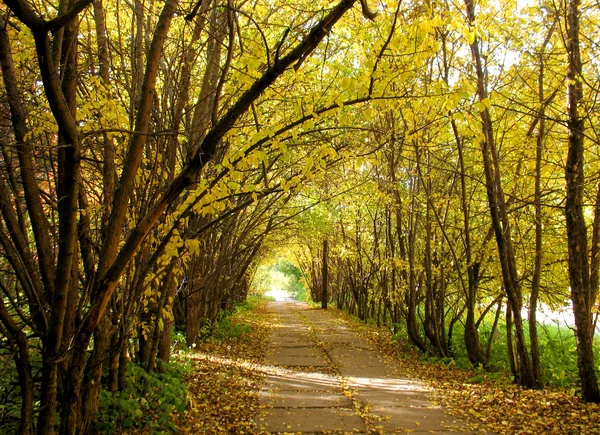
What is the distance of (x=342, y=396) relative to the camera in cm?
608

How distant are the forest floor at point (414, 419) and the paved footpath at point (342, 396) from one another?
→ 0.11ft

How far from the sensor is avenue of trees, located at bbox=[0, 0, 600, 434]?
8.39ft

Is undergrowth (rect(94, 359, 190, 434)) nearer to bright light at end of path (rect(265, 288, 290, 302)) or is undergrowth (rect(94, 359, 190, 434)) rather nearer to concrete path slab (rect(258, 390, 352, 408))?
concrete path slab (rect(258, 390, 352, 408))

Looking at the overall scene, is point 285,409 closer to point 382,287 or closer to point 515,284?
point 515,284

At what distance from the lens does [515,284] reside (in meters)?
6.51

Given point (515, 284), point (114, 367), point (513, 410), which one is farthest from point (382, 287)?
point (114, 367)

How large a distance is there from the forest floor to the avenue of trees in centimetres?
52

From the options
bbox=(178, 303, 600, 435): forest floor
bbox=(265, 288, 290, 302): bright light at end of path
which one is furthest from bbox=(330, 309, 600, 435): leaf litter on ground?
bbox=(265, 288, 290, 302): bright light at end of path

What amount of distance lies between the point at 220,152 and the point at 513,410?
5.03 metres

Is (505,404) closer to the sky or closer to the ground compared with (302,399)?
closer to the sky

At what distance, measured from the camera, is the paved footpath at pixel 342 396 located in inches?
191

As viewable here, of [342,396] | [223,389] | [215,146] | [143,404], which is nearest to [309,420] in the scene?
[342,396]

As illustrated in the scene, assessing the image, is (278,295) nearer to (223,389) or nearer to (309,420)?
(223,389)

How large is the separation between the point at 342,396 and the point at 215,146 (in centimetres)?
478
